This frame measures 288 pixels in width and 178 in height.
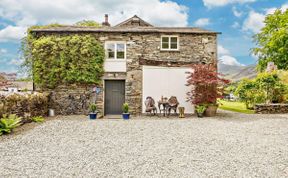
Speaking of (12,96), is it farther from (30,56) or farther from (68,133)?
(30,56)

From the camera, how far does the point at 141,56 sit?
1555 centimetres

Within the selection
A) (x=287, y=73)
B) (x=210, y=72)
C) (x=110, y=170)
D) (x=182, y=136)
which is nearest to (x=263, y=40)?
(x=287, y=73)

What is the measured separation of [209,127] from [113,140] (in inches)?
185

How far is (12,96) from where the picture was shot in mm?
11125

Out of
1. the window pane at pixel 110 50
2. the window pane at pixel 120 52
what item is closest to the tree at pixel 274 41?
the window pane at pixel 120 52

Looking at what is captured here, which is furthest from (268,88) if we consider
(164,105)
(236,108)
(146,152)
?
(146,152)

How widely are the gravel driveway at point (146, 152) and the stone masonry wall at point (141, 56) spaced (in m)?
4.71

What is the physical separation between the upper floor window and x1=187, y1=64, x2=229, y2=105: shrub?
2065 millimetres

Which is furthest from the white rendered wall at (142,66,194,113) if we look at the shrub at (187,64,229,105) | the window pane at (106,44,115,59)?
the window pane at (106,44,115,59)

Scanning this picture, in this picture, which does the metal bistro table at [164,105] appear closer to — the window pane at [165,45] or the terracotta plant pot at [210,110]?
the terracotta plant pot at [210,110]

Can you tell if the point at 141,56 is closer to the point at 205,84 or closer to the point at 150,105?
the point at 150,105

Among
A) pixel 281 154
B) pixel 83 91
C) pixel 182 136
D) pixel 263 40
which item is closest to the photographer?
pixel 281 154

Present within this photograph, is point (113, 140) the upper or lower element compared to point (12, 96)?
lower

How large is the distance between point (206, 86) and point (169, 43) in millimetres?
3668
